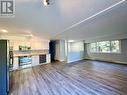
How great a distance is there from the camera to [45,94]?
147 inches

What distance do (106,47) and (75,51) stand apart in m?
2.86

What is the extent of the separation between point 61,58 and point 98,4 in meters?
10.0

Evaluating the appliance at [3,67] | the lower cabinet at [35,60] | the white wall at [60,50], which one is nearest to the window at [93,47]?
the white wall at [60,50]

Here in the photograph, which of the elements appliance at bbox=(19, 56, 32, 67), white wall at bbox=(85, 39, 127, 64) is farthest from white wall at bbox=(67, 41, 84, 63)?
appliance at bbox=(19, 56, 32, 67)

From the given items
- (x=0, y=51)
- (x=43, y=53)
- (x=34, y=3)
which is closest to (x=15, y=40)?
(x=43, y=53)

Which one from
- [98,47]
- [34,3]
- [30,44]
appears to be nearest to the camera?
[34,3]

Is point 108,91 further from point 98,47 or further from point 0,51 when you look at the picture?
A: point 98,47

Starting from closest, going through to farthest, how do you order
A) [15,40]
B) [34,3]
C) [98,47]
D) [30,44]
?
[34,3]
[15,40]
[30,44]
[98,47]

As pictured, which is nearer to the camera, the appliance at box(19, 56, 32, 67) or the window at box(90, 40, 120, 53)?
the appliance at box(19, 56, 32, 67)

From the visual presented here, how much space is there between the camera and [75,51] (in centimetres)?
1166

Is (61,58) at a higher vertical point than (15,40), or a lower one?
lower

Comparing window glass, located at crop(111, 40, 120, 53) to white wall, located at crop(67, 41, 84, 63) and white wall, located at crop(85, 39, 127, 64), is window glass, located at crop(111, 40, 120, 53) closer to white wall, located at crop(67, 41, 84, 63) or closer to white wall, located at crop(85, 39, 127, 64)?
white wall, located at crop(85, 39, 127, 64)

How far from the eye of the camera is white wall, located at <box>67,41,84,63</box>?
1091 centimetres

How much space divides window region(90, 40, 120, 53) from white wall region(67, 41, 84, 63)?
3.70 feet
